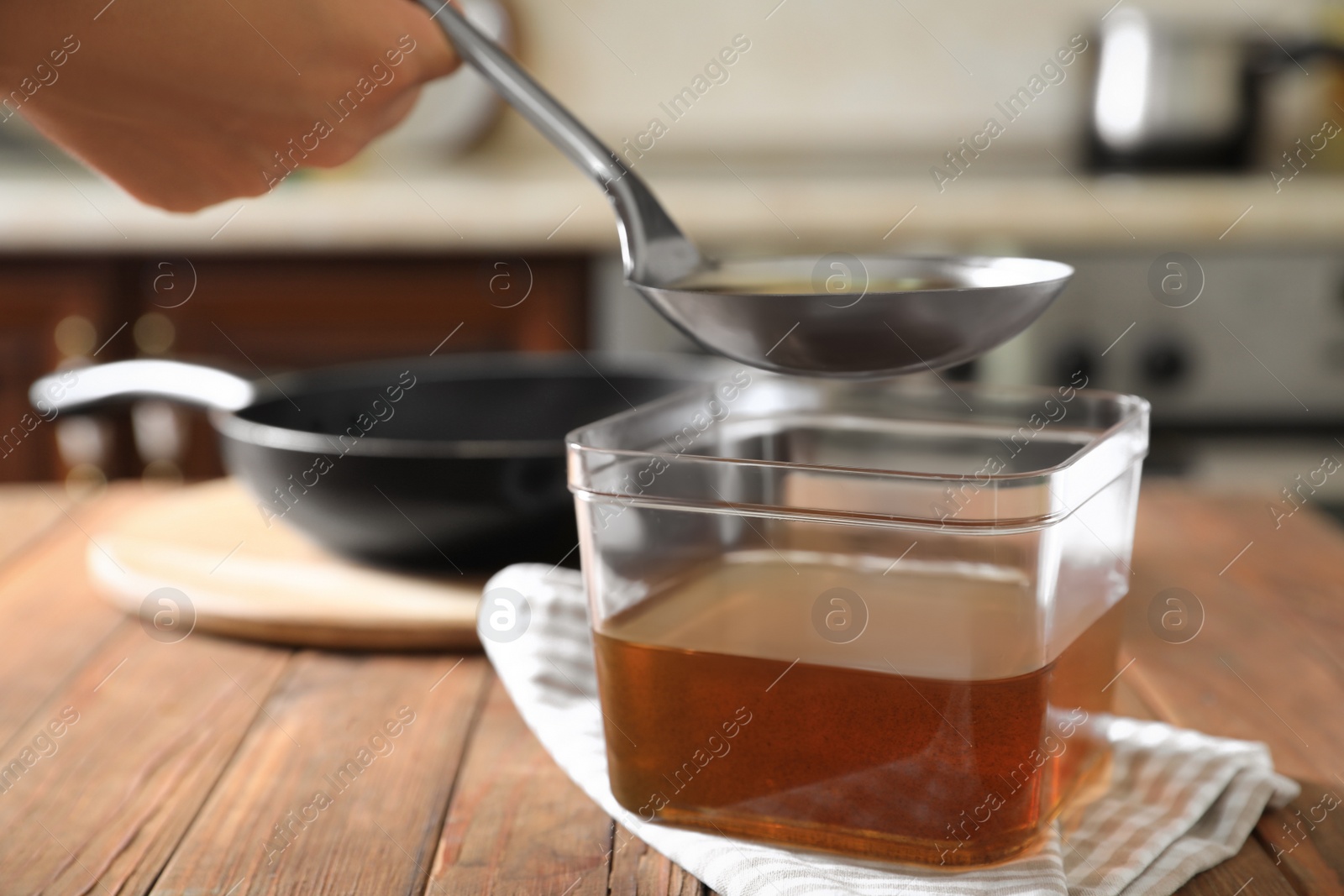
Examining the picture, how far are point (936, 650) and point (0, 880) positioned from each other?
34cm

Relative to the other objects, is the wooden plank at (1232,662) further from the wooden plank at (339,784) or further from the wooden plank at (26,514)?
the wooden plank at (26,514)

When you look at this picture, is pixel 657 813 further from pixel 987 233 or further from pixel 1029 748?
pixel 987 233

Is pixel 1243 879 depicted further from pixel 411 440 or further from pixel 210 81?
pixel 411 440

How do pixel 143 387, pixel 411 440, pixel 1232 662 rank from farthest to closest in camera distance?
pixel 411 440 < pixel 143 387 < pixel 1232 662

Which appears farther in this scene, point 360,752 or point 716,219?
point 716,219

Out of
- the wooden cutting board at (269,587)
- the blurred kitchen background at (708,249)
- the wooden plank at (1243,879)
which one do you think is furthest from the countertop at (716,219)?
the wooden plank at (1243,879)

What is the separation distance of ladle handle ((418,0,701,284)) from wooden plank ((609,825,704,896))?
0.24m

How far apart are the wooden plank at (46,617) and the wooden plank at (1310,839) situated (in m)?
0.54

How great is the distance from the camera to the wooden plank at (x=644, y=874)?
0.44 metres

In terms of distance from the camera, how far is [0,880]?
0.45 metres

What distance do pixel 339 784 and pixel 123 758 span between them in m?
0.10

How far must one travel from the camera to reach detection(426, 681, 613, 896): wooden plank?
0.44 meters

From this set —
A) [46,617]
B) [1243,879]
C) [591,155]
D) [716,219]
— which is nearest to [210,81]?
[591,155]

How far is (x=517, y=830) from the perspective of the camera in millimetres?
485
